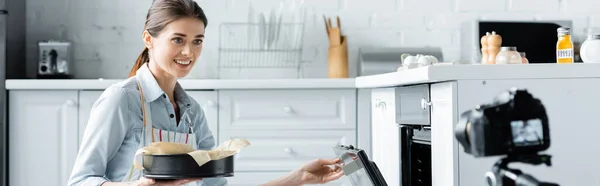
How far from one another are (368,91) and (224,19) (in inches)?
39.4

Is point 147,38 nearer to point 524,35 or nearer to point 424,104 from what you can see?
point 424,104

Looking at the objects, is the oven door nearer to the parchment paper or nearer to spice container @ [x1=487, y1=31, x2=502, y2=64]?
spice container @ [x1=487, y1=31, x2=502, y2=64]

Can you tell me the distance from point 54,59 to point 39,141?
0.52m

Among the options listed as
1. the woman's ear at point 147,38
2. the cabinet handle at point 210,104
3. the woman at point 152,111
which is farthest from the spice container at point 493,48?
the cabinet handle at point 210,104

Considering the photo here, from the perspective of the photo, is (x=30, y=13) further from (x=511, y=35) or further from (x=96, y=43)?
(x=511, y=35)

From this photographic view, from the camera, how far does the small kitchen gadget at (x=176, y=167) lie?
1546mm

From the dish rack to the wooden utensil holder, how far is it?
0.19m

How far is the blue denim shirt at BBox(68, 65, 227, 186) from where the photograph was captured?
185 centimetres

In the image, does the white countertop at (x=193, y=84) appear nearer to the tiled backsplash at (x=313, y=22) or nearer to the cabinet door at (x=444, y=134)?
the tiled backsplash at (x=313, y=22)

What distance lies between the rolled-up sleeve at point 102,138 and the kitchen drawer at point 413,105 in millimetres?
704

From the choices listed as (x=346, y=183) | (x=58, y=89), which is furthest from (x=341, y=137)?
(x=58, y=89)

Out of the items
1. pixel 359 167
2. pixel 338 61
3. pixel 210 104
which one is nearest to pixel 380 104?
pixel 359 167

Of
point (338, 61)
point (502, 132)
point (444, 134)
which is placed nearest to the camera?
point (502, 132)

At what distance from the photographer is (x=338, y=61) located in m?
3.97
